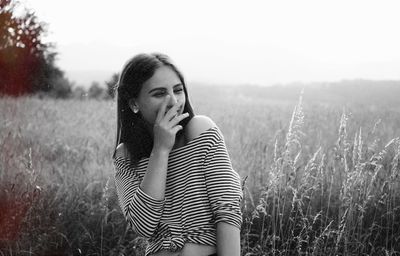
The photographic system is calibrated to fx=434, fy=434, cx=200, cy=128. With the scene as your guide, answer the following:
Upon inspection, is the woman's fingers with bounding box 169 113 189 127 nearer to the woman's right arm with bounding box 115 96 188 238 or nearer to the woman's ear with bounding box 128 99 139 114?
the woman's right arm with bounding box 115 96 188 238

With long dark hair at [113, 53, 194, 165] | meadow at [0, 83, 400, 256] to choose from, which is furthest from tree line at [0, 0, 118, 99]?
long dark hair at [113, 53, 194, 165]

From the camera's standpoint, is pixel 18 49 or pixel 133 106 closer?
pixel 133 106

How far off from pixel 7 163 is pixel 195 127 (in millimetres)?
2436

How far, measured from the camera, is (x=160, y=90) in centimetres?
184

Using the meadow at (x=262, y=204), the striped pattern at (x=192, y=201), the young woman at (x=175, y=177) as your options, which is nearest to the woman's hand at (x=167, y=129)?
the young woman at (x=175, y=177)

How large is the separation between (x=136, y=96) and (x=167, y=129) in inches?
12.9

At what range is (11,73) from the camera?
786cm

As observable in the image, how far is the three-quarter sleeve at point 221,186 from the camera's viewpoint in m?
1.64

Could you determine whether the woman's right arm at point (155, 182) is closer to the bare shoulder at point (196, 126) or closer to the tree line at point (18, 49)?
the bare shoulder at point (196, 126)

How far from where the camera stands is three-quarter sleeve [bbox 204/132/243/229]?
1.64 metres

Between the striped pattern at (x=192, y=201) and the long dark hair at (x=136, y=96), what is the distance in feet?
0.50

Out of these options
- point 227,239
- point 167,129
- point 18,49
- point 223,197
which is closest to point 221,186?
point 223,197

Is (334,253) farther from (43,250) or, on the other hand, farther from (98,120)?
(98,120)

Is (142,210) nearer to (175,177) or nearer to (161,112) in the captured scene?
(175,177)
